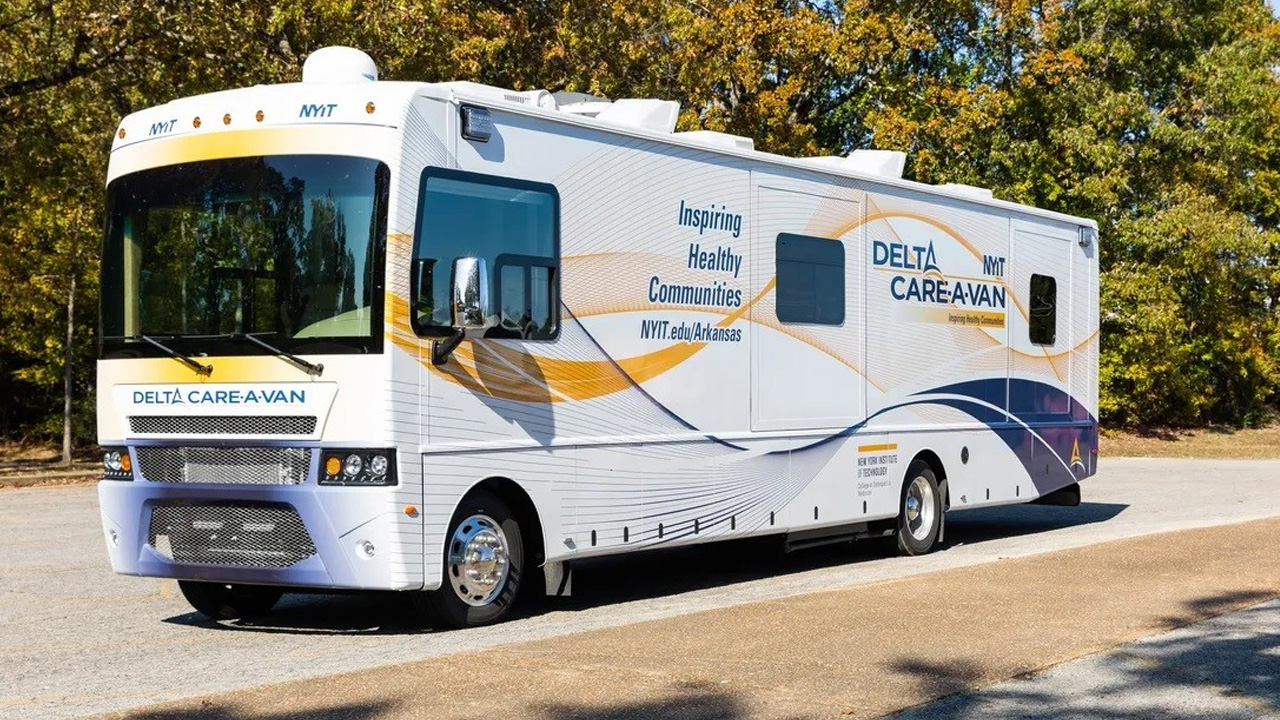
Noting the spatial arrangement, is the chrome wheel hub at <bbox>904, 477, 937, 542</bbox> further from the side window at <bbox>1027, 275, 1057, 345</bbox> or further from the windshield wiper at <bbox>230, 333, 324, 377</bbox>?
the windshield wiper at <bbox>230, 333, 324, 377</bbox>

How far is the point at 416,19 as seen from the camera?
2486 centimetres

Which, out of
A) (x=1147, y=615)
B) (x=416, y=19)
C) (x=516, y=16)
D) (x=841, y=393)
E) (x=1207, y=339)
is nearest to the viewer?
(x=1147, y=615)

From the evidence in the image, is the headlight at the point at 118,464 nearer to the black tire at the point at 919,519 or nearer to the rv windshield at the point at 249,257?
the rv windshield at the point at 249,257

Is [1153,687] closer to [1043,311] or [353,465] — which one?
[353,465]

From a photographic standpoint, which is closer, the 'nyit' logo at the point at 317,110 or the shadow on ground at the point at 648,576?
the 'nyit' logo at the point at 317,110

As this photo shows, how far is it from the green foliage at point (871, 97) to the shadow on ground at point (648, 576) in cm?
1214

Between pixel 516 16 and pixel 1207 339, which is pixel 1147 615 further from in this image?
pixel 1207 339

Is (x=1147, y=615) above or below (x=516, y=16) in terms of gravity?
below

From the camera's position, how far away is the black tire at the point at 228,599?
35.9ft

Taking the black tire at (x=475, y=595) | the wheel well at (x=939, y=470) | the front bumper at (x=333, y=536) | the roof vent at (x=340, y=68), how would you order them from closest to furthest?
the front bumper at (x=333, y=536) < the black tire at (x=475, y=595) < the roof vent at (x=340, y=68) < the wheel well at (x=939, y=470)

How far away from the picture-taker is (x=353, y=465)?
9609 mm

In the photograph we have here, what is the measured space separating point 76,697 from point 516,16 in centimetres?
2141

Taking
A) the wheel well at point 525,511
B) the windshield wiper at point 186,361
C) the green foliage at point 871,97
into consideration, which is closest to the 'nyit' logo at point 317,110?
the windshield wiper at point 186,361

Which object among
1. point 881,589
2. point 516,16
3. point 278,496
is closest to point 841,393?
point 881,589
